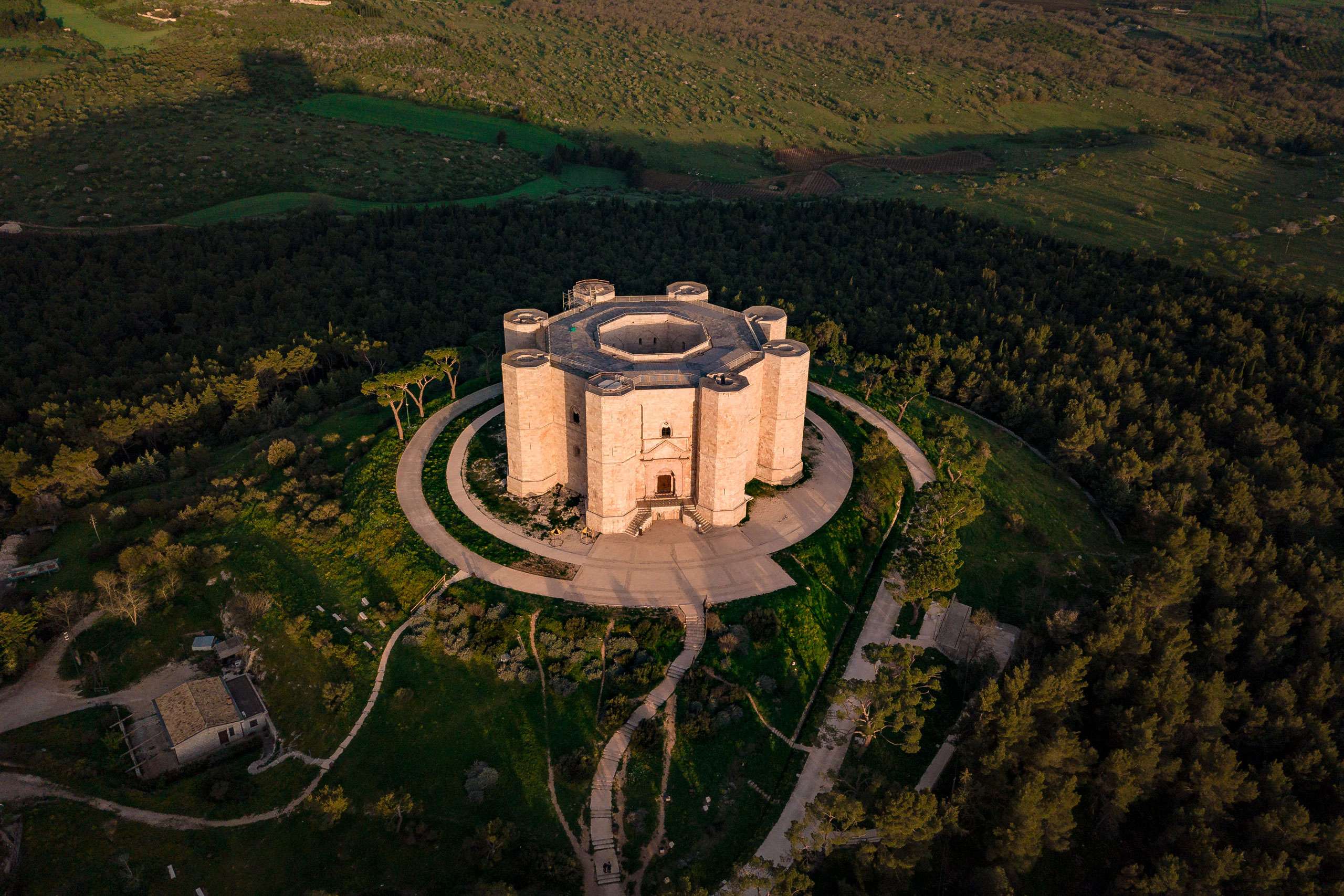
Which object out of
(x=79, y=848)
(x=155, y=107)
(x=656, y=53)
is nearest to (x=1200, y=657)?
(x=79, y=848)

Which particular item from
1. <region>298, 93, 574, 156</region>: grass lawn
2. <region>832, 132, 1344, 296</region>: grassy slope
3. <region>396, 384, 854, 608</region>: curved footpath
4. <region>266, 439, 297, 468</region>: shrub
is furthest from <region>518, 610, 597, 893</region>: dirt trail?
<region>298, 93, 574, 156</region>: grass lawn

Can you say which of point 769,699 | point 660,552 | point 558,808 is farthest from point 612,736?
point 660,552

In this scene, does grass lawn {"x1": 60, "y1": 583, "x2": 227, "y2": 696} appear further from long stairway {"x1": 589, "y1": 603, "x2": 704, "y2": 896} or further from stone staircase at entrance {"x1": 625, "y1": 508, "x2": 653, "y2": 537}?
long stairway {"x1": 589, "y1": 603, "x2": 704, "y2": 896}

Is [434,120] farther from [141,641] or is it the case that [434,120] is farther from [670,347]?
[141,641]

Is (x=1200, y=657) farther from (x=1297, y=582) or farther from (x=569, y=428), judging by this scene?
(x=569, y=428)

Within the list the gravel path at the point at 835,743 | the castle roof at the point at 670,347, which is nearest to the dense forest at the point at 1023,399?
the gravel path at the point at 835,743

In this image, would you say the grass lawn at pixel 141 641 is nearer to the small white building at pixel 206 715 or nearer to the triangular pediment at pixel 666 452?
the small white building at pixel 206 715
